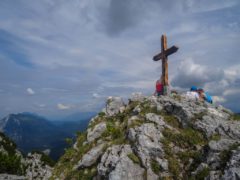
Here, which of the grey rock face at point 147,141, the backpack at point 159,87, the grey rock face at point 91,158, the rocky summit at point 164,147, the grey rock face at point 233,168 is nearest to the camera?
the grey rock face at point 233,168

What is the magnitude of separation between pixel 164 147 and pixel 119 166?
3454mm

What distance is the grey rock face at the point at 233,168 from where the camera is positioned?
10.0 m

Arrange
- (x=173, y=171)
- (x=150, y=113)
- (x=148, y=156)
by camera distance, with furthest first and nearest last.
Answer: (x=150, y=113) → (x=148, y=156) → (x=173, y=171)

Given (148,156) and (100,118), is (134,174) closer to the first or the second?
(148,156)

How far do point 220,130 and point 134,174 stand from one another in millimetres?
7175

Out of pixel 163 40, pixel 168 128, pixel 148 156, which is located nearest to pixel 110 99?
pixel 163 40

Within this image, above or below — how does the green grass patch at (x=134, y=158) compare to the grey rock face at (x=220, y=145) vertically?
below

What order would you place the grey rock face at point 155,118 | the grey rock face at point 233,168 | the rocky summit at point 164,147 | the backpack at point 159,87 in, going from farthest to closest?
the backpack at point 159,87 < the grey rock face at point 155,118 < the rocky summit at point 164,147 < the grey rock face at point 233,168

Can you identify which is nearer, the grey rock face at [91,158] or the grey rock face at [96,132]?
the grey rock face at [91,158]

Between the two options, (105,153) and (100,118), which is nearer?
(105,153)

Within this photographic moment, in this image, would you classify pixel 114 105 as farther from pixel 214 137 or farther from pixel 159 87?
pixel 214 137

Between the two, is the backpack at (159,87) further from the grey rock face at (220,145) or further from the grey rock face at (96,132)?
the grey rock face at (220,145)

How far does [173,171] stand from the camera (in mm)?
12922

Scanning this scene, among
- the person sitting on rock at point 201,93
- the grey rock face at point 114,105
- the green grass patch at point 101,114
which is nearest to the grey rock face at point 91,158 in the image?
the grey rock face at point 114,105
